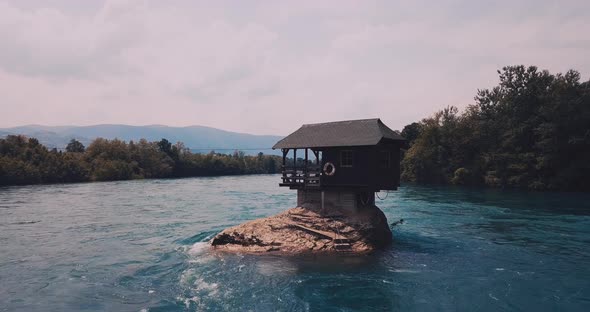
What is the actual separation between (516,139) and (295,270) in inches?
2316

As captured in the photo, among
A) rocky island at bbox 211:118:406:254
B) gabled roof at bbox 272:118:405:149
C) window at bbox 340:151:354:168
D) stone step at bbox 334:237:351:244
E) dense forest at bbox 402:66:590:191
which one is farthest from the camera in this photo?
dense forest at bbox 402:66:590:191

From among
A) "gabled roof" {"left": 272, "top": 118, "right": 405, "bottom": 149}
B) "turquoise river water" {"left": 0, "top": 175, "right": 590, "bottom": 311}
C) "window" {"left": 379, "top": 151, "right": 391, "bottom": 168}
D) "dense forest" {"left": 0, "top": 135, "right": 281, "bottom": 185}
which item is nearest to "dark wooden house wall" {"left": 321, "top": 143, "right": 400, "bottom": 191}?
"window" {"left": 379, "top": 151, "right": 391, "bottom": 168}

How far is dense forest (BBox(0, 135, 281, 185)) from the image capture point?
293 ft

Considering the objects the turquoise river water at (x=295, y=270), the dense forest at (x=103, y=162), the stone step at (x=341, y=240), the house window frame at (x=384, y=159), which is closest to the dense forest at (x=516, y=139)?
the turquoise river water at (x=295, y=270)

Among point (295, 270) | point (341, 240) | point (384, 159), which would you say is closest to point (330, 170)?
point (384, 159)

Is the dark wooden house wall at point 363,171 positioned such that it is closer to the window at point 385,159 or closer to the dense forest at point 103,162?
the window at point 385,159

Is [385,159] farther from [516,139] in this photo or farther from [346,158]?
[516,139]

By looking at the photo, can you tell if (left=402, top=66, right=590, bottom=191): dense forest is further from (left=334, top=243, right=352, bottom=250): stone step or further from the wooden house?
(left=334, top=243, right=352, bottom=250): stone step

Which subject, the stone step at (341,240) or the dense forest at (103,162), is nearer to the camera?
the stone step at (341,240)

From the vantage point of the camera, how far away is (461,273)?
18.9m

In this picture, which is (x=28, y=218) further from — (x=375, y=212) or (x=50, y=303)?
(x=375, y=212)

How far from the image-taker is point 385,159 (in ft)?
82.2

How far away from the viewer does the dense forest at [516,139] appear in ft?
185

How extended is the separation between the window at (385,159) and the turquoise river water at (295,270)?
5271 mm
